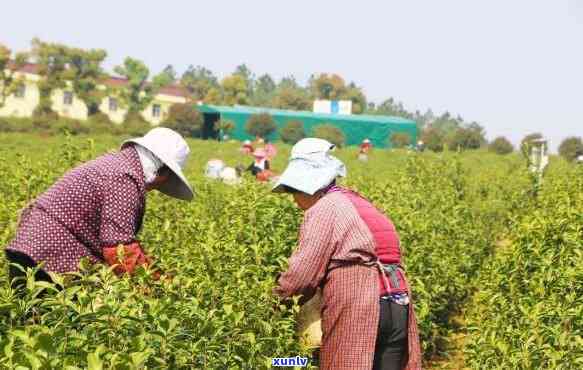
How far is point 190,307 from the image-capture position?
2586 millimetres

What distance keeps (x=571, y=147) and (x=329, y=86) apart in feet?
215

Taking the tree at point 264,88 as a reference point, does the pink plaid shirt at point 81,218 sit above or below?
below

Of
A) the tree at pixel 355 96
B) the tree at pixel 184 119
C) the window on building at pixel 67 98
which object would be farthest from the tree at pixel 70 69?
the tree at pixel 355 96

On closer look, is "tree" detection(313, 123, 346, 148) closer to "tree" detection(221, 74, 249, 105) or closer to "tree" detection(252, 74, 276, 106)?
"tree" detection(221, 74, 249, 105)

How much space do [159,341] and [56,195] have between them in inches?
45.6

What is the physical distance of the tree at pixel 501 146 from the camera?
4472 centimetres

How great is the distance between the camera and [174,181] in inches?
143

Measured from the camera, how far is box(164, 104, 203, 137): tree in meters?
47.6

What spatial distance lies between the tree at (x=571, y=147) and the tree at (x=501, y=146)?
466cm

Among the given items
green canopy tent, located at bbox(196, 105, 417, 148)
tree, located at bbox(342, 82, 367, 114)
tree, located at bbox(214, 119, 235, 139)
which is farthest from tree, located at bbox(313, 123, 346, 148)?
tree, located at bbox(342, 82, 367, 114)

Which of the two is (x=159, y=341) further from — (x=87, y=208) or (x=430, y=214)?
(x=430, y=214)

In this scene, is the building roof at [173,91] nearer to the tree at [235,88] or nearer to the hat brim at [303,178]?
the tree at [235,88]

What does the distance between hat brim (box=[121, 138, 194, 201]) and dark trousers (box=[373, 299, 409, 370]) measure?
107cm

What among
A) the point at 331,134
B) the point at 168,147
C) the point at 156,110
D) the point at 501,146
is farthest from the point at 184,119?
the point at 168,147
